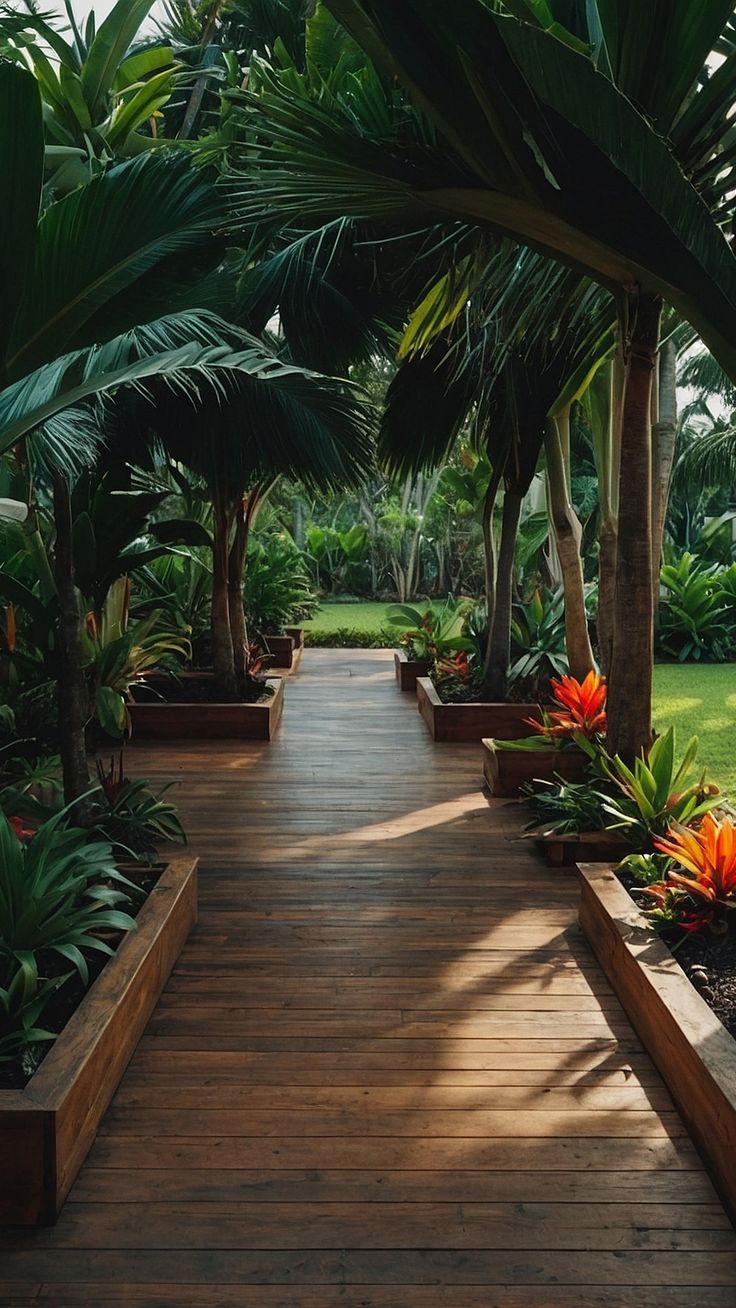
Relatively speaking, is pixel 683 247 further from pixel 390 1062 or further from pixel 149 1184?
pixel 149 1184

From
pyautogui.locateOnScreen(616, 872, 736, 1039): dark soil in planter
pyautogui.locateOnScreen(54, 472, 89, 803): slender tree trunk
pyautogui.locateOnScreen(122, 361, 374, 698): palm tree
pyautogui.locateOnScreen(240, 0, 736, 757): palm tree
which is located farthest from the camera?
pyautogui.locateOnScreen(122, 361, 374, 698): palm tree

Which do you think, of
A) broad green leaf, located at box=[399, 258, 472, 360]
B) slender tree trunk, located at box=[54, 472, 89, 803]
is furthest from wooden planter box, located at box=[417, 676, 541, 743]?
slender tree trunk, located at box=[54, 472, 89, 803]

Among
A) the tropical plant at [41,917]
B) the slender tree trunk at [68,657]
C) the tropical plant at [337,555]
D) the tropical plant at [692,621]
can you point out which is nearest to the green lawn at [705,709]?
the tropical plant at [692,621]

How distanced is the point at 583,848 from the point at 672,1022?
2016mm

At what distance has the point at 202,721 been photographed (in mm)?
7895

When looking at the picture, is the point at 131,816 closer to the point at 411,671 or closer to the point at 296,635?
the point at 411,671

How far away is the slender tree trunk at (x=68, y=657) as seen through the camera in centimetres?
388

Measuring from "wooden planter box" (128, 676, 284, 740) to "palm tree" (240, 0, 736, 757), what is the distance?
363 cm

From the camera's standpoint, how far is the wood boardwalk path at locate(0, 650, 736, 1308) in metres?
2.14

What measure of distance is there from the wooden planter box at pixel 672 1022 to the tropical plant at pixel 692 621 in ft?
29.0

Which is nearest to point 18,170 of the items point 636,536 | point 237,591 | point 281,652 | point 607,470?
point 636,536

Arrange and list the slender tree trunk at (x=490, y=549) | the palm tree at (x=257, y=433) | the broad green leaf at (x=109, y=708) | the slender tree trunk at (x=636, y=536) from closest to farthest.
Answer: the slender tree trunk at (x=636, y=536) → the palm tree at (x=257, y=433) → the broad green leaf at (x=109, y=708) → the slender tree trunk at (x=490, y=549)

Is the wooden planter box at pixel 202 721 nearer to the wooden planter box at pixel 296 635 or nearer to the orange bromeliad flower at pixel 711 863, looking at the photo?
the orange bromeliad flower at pixel 711 863

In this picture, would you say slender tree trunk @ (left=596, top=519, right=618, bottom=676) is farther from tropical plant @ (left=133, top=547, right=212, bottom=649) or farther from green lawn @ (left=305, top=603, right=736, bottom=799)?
tropical plant @ (left=133, top=547, right=212, bottom=649)
